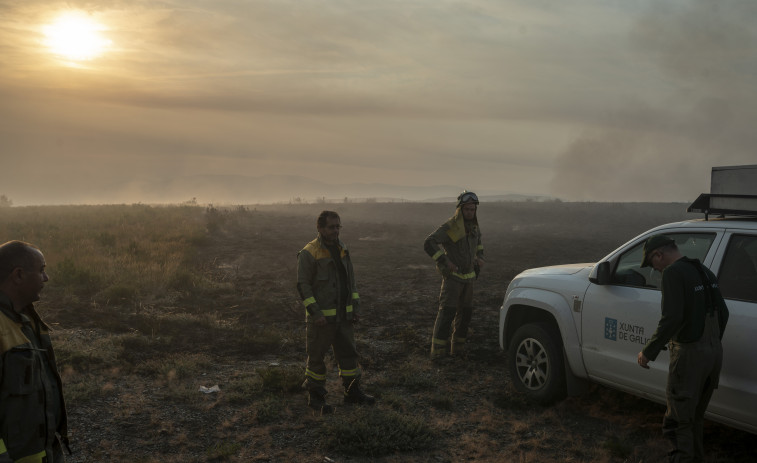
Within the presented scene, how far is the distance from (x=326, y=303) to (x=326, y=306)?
3 cm

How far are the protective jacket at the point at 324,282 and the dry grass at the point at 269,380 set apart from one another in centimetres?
108

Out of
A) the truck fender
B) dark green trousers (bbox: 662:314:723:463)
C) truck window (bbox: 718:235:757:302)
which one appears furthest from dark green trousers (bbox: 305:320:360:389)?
truck window (bbox: 718:235:757:302)

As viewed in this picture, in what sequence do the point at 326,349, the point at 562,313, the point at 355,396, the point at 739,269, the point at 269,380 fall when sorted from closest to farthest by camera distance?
the point at 739,269 → the point at 562,313 → the point at 326,349 → the point at 355,396 → the point at 269,380

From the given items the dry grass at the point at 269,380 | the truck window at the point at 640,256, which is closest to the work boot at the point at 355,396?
the dry grass at the point at 269,380

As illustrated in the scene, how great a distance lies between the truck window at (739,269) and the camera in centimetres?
404

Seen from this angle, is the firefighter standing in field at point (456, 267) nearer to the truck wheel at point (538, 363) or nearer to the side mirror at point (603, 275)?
the truck wheel at point (538, 363)

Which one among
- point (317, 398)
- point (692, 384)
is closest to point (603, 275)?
point (692, 384)

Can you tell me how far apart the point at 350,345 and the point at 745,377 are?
3.53m

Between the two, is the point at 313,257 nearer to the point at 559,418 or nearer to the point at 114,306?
the point at 559,418

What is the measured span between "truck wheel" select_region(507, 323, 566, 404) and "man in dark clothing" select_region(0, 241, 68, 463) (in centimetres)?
446

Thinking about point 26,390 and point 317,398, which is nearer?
point 26,390

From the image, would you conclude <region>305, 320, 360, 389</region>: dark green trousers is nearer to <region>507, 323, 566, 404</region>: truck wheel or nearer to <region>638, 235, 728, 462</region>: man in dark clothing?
<region>507, 323, 566, 404</region>: truck wheel

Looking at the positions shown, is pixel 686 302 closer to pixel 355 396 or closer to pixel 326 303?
pixel 326 303

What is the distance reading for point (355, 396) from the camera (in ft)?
19.2
